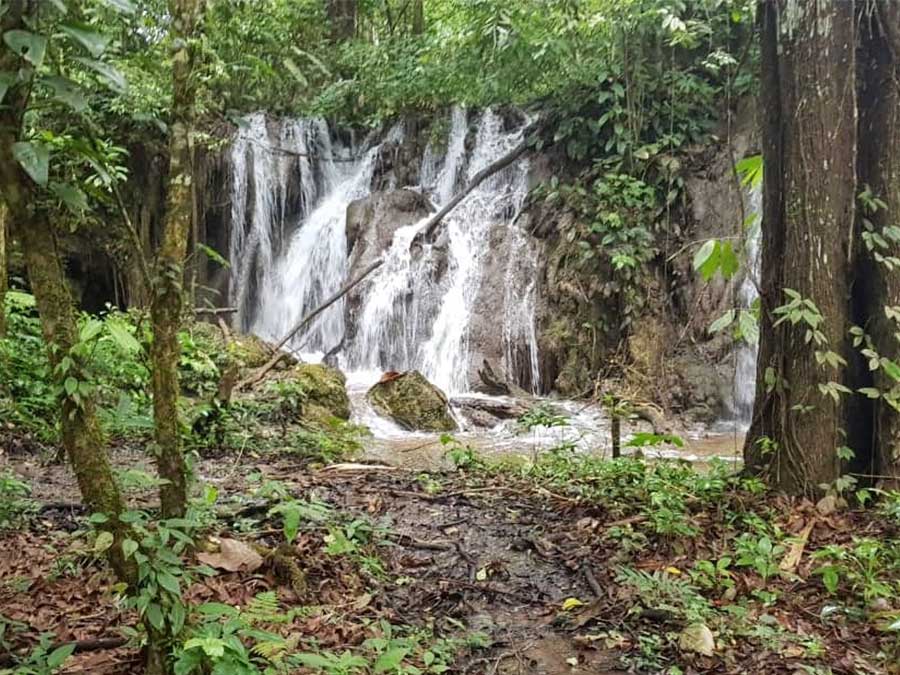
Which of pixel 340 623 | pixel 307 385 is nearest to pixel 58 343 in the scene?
pixel 340 623

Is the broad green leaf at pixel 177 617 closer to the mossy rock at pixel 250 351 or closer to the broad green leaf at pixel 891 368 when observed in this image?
the broad green leaf at pixel 891 368

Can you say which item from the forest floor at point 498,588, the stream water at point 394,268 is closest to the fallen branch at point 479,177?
the stream water at point 394,268

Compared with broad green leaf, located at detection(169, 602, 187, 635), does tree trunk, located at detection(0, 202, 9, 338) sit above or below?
above

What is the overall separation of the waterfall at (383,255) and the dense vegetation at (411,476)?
15.0 ft

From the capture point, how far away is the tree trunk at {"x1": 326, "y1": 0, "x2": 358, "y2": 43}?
16775mm

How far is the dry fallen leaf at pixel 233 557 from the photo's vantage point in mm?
2809

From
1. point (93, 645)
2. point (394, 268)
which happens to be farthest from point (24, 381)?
point (394, 268)

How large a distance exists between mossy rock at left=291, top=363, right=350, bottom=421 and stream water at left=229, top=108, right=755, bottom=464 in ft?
1.46

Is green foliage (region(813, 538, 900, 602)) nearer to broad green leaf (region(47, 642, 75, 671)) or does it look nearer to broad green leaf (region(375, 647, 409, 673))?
broad green leaf (region(375, 647, 409, 673))

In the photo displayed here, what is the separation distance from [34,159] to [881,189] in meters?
3.91

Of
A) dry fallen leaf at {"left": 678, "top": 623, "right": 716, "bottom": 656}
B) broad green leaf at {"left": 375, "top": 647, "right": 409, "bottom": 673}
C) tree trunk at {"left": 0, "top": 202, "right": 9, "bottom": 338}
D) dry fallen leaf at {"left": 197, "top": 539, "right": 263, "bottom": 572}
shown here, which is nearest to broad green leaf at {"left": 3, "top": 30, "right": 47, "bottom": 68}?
broad green leaf at {"left": 375, "top": 647, "right": 409, "bottom": 673}

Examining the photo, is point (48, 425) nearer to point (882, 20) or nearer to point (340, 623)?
point (340, 623)

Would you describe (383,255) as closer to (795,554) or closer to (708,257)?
(708,257)

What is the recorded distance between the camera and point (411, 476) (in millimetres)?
4910
